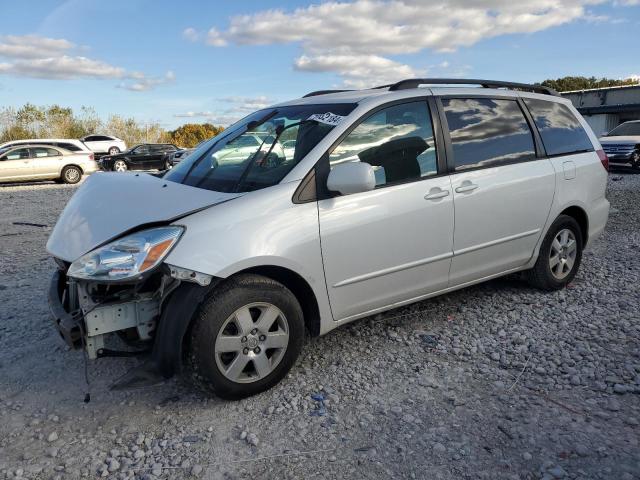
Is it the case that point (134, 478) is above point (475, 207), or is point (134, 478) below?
below

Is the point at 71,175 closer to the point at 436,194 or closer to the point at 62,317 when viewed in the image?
the point at 62,317

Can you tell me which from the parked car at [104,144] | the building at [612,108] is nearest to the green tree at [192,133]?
the parked car at [104,144]

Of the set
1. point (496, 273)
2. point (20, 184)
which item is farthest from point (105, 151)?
point (496, 273)

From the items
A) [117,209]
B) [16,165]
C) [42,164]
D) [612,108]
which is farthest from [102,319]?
[612,108]

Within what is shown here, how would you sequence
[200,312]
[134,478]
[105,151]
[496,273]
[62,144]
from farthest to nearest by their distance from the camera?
1. [105,151]
2. [62,144]
3. [496,273]
4. [200,312]
5. [134,478]

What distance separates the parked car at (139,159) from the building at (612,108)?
23103 millimetres

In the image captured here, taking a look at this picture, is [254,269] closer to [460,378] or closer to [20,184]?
[460,378]

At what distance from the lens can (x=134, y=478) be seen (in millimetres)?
2492

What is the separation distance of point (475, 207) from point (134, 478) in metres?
2.85

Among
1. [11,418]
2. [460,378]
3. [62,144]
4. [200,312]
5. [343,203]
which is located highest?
[62,144]

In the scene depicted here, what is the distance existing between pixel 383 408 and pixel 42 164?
59.0ft

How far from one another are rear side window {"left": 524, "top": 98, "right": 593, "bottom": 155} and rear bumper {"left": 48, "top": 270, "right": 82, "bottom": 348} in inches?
154

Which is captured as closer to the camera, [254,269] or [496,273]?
[254,269]

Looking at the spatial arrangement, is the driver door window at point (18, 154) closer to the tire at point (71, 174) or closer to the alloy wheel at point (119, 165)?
the tire at point (71, 174)
